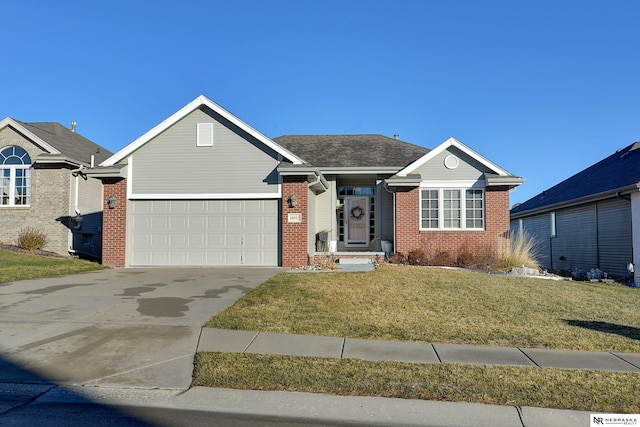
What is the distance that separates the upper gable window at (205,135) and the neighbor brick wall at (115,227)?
299 cm

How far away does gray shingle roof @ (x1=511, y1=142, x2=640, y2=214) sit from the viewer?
55.0 feet

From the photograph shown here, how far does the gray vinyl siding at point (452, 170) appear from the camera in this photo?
1670 cm

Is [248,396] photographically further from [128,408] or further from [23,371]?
[23,371]

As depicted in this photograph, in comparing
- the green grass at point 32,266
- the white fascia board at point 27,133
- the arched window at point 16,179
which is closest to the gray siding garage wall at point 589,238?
the green grass at point 32,266

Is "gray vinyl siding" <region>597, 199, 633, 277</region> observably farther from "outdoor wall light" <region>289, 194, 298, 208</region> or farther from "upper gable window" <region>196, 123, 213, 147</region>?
"upper gable window" <region>196, 123, 213, 147</region>

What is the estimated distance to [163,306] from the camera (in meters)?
8.62

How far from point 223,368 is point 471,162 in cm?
1385

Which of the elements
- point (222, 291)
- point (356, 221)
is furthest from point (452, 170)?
point (222, 291)

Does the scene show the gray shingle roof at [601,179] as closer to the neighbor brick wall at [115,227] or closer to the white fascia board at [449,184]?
the white fascia board at [449,184]

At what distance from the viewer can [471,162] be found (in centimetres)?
1673

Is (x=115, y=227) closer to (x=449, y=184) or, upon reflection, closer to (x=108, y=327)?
(x=108, y=327)

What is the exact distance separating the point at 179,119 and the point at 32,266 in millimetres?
6691

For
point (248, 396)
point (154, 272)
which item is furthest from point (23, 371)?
point (154, 272)

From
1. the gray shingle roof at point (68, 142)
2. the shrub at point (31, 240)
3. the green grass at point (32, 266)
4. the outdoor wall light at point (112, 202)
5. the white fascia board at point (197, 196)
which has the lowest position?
the green grass at point (32, 266)
